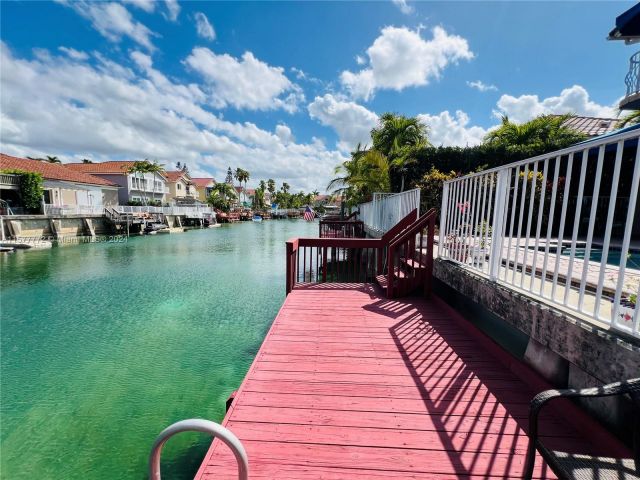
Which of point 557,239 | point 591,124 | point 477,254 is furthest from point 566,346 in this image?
point 591,124

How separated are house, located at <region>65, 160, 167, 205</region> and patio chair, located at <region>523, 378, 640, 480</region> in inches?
1694

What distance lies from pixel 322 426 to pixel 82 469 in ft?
9.48

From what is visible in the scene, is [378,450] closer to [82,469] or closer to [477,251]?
[477,251]

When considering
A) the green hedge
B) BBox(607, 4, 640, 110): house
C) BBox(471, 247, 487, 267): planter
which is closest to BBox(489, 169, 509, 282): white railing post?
BBox(471, 247, 487, 267): planter

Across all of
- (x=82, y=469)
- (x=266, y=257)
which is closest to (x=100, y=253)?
(x=266, y=257)

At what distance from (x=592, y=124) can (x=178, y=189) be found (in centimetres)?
5107

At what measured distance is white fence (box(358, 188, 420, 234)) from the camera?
6.68 m

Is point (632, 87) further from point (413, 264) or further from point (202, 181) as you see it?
point (202, 181)

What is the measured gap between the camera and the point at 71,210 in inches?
961

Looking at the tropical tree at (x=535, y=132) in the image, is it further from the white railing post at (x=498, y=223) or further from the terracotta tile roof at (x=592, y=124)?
the white railing post at (x=498, y=223)

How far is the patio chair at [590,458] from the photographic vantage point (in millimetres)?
1260

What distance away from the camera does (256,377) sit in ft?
8.80

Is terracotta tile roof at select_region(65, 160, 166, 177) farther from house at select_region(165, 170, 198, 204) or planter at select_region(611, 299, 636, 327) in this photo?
planter at select_region(611, 299, 636, 327)

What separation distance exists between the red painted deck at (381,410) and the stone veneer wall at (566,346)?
0.22 metres
